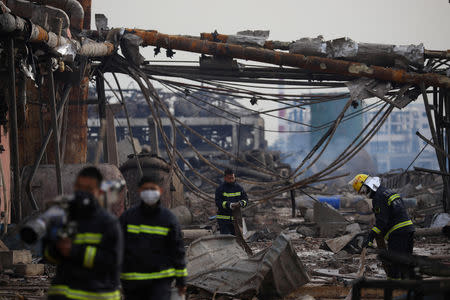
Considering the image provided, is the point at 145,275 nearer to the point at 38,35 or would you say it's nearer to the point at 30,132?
the point at 38,35

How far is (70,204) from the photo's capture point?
398 cm

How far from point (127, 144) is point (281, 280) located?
78.4ft

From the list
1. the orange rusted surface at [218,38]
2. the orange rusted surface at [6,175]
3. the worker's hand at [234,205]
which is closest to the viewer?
the orange rusted surface at [6,175]

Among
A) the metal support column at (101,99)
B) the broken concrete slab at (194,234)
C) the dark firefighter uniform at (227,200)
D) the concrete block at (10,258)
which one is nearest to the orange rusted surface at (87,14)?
the metal support column at (101,99)

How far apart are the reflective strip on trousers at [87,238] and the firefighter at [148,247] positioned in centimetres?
92

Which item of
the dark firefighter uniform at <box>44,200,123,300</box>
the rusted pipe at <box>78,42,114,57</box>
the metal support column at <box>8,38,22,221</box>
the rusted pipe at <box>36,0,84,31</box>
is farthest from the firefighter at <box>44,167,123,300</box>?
the rusted pipe at <box>36,0,84,31</box>

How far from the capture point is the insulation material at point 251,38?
12273 millimetres

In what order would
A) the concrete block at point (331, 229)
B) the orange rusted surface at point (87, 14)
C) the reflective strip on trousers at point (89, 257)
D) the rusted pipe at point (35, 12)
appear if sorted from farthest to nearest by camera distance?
the concrete block at point (331, 229), the orange rusted surface at point (87, 14), the rusted pipe at point (35, 12), the reflective strip on trousers at point (89, 257)

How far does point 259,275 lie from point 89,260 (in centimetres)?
367

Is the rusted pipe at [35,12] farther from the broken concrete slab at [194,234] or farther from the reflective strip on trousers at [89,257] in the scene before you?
the reflective strip on trousers at [89,257]

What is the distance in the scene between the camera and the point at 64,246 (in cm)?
387

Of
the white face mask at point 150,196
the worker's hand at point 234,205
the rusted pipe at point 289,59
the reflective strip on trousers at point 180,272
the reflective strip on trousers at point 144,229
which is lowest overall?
the worker's hand at point 234,205

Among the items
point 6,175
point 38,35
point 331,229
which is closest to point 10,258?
point 6,175

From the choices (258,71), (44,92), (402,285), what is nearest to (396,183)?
(258,71)
